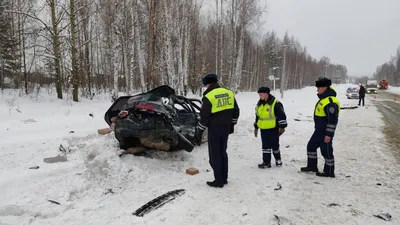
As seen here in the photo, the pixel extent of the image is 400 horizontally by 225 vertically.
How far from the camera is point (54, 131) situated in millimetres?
7559

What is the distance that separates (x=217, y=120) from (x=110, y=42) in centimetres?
1790

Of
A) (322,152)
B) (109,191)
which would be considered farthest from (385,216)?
(109,191)

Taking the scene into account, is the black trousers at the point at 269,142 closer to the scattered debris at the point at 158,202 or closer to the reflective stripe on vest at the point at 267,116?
the reflective stripe on vest at the point at 267,116

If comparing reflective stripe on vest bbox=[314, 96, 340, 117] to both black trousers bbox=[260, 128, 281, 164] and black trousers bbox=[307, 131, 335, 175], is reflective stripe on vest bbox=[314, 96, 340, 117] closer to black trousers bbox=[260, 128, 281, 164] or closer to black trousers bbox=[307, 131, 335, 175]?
black trousers bbox=[307, 131, 335, 175]

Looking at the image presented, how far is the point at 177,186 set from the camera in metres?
4.52

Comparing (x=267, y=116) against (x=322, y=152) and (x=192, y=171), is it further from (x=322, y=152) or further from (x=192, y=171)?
(x=192, y=171)

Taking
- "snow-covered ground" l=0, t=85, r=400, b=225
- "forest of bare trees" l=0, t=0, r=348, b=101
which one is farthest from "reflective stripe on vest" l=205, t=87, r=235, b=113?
"forest of bare trees" l=0, t=0, r=348, b=101

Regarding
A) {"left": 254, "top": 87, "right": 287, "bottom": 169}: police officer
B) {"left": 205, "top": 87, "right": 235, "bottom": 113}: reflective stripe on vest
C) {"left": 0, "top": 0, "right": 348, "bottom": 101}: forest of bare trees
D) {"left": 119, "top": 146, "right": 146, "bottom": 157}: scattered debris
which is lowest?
{"left": 119, "top": 146, "right": 146, "bottom": 157}: scattered debris

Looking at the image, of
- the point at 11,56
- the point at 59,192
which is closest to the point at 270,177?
the point at 59,192

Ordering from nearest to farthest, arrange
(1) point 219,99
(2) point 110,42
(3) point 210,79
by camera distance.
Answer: (1) point 219,99, (3) point 210,79, (2) point 110,42

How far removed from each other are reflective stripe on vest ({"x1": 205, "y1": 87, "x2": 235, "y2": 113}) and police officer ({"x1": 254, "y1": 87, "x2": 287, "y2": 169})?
1.17m

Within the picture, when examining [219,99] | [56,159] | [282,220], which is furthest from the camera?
[56,159]

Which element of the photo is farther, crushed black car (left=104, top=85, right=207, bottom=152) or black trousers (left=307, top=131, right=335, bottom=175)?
crushed black car (left=104, top=85, right=207, bottom=152)

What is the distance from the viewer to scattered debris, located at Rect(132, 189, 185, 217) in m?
3.60
